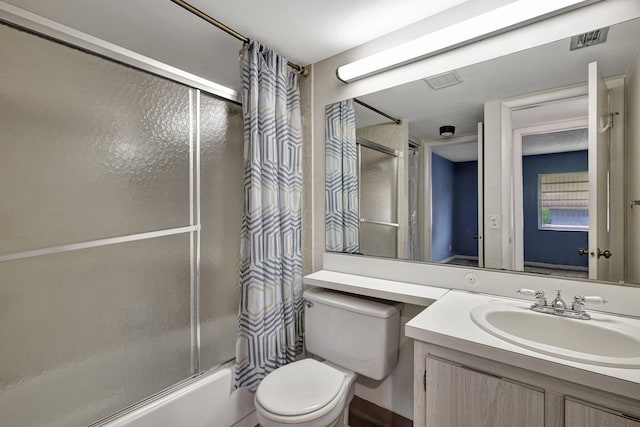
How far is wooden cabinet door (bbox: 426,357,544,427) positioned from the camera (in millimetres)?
862

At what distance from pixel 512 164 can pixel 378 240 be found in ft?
2.61

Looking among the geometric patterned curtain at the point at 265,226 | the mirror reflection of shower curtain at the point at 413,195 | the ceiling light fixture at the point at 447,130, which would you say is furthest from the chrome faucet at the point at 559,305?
the geometric patterned curtain at the point at 265,226

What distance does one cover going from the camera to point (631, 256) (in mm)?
1115

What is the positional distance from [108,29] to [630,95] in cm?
243

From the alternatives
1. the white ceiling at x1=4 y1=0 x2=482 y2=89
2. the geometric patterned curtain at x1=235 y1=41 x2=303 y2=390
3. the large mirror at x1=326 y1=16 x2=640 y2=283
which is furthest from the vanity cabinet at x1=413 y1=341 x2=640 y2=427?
the white ceiling at x1=4 y1=0 x2=482 y2=89

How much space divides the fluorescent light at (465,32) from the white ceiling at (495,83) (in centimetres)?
13

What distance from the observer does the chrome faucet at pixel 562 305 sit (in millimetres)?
1073

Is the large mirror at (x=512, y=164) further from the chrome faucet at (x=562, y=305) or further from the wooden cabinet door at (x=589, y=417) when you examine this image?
the wooden cabinet door at (x=589, y=417)

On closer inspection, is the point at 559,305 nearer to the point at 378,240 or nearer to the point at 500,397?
the point at 500,397

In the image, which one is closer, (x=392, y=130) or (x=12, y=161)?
(x=12, y=161)

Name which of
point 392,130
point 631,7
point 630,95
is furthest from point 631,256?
point 392,130

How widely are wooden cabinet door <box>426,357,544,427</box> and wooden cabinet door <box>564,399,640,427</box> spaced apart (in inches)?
2.3

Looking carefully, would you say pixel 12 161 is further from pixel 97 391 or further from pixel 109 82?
pixel 97 391

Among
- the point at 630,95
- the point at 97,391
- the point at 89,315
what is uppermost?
the point at 630,95
